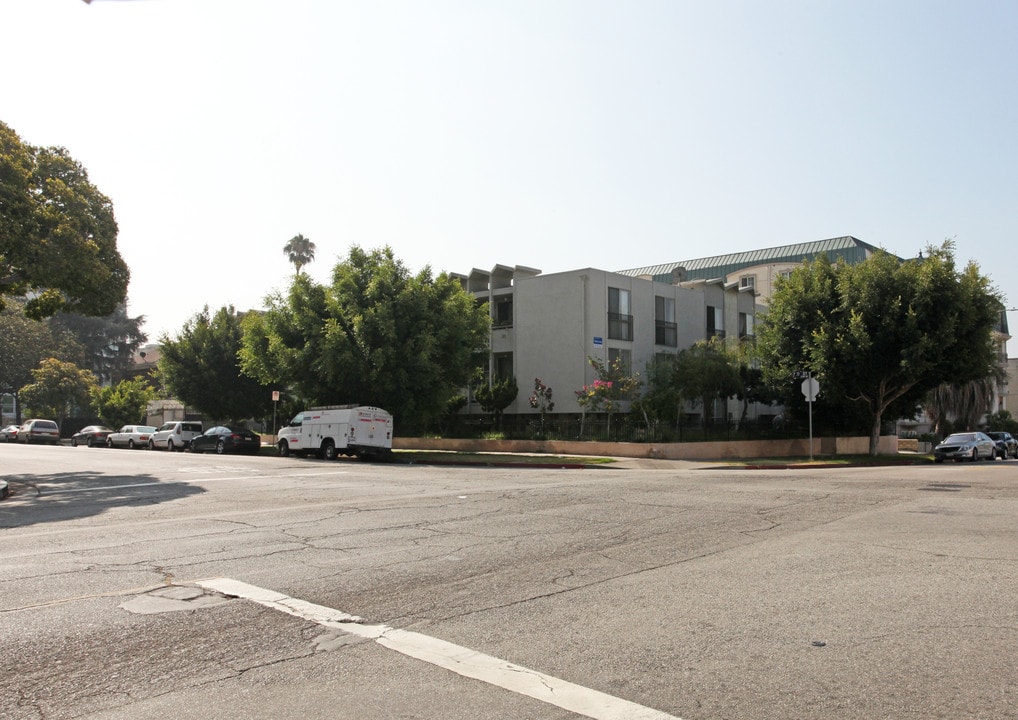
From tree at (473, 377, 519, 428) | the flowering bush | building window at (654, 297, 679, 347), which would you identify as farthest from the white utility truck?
building window at (654, 297, 679, 347)

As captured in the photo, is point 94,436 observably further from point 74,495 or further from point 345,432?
point 74,495

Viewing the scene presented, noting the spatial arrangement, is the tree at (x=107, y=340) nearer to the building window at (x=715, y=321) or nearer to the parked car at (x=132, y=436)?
the parked car at (x=132, y=436)

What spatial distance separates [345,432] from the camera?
31.2m

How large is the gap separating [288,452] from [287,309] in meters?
6.23

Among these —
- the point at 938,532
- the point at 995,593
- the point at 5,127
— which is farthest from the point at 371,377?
the point at 995,593

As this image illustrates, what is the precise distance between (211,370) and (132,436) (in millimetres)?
6741

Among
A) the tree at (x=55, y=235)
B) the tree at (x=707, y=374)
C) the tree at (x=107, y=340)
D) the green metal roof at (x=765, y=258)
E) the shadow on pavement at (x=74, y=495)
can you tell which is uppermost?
the green metal roof at (x=765, y=258)

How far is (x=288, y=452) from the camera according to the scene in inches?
1371

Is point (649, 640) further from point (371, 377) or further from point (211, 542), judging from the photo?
point (371, 377)

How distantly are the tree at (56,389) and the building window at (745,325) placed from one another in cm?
4940

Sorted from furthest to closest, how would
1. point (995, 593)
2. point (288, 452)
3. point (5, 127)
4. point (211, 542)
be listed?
point (288, 452), point (5, 127), point (211, 542), point (995, 593)

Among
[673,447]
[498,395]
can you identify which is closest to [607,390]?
[673,447]

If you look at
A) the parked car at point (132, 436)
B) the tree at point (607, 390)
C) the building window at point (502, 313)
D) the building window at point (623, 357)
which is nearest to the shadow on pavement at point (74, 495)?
the tree at point (607, 390)

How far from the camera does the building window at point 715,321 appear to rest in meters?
45.3
